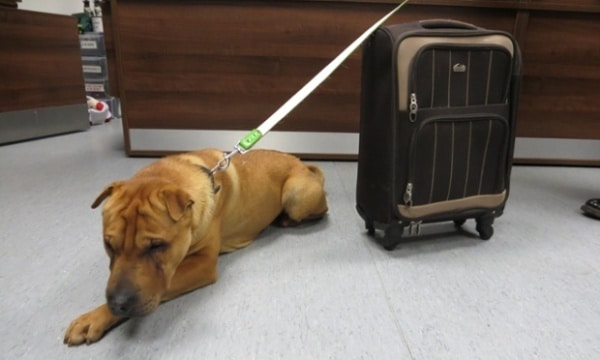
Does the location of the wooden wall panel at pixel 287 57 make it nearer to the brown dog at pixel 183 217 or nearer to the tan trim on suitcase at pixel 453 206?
the brown dog at pixel 183 217

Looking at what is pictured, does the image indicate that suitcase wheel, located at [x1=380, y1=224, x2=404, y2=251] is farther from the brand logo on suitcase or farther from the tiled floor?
the brand logo on suitcase

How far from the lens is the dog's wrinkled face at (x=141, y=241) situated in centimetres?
73

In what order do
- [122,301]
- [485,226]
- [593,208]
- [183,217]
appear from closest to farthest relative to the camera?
[122,301], [183,217], [485,226], [593,208]

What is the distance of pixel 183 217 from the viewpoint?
84cm

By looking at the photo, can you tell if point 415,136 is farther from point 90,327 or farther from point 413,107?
point 90,327

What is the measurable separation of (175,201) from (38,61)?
2434 mm

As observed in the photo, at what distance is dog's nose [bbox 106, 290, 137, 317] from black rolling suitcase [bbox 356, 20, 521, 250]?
724 millimetres

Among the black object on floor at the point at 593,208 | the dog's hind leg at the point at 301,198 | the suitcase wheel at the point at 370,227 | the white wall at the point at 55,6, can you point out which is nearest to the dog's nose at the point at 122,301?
the dog's hind leg at the point at 301,198

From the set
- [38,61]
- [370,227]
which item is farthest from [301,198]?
[38,61]

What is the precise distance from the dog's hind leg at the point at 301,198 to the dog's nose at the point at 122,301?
2.18 feet

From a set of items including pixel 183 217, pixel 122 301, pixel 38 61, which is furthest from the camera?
pixel 38 61

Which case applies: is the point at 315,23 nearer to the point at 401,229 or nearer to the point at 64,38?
the point at 401,229

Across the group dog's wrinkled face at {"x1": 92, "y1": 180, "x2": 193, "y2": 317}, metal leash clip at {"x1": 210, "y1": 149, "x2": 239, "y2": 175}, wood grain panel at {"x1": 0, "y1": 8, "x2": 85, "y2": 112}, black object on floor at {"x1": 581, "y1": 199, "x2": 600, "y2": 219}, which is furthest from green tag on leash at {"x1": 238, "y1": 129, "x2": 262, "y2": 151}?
wood grain panel at {"x1": 0, "y1": 8, "x2": 85, "y2": 112}

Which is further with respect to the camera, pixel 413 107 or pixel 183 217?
pixel 413 107
